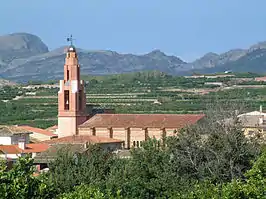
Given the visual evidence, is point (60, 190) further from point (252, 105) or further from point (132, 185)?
point (252, 105)

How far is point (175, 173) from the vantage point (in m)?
36.5

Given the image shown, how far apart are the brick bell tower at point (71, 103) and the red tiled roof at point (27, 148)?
337 cm

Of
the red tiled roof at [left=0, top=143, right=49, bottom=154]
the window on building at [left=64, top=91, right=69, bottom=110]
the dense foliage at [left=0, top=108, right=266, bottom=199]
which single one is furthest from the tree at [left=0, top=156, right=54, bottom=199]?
the window on building at [left=64, top=91, right=69, bottom=110]

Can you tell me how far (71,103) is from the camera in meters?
64.5

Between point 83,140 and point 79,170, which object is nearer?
point 79,170

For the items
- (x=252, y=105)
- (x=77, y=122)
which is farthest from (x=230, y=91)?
(x=77, y=122)

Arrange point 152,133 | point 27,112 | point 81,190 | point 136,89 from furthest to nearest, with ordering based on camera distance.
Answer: point 136,89, point 27,112, point 152,133, point 81,190

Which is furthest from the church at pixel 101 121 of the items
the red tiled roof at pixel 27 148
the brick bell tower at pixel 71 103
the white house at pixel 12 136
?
the white house at pixel 12 136

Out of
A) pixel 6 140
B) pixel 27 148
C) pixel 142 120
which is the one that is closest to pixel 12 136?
pixel 6 140

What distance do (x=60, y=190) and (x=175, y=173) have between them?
14.9ft

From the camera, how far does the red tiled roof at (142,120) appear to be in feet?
197

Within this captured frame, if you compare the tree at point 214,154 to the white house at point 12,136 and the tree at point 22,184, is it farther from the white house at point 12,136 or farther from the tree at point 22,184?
the white house at point 12,136

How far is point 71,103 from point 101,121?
8.75 ft

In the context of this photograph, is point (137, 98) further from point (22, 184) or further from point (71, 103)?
point (22, 184)
